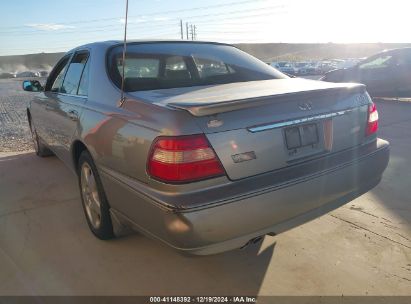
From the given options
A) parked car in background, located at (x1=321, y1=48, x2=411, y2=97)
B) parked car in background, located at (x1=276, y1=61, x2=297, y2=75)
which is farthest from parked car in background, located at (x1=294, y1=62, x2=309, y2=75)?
parked car in background, located at (x1=321, y1=48, x2=411, y2=97)

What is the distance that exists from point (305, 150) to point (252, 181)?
458 mm

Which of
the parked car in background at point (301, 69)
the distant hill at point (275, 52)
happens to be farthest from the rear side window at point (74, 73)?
the distant hill at point (275, 52)

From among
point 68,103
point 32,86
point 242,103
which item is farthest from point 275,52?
point 242,103

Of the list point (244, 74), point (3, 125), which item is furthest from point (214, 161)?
point (3, 125)

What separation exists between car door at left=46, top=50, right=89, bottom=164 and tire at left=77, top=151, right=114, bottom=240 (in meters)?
0.33

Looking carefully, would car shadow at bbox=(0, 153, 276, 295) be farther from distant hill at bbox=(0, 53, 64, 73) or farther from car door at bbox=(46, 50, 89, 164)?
distant hill at bbox=(0, 53, 64, 73)

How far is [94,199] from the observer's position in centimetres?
308

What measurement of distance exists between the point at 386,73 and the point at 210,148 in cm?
980

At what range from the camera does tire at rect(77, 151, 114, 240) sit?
2887 millimetres

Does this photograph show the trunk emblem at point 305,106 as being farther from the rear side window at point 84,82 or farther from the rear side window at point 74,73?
the rear side window at point 74,73

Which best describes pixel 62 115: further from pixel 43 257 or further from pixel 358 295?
pixel 358 295

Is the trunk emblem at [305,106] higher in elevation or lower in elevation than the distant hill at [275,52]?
lower

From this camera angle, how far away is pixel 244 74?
324 cm

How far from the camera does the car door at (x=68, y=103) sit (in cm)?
332
